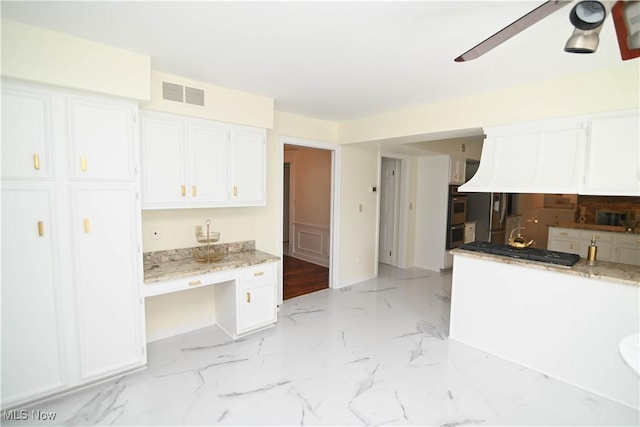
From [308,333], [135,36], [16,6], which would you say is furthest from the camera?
[308,333]

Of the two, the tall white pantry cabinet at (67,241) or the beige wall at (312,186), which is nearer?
the tall white pantry cabinet at (67,241)

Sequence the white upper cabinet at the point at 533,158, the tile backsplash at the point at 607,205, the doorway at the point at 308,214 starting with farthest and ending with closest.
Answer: the doorway at the point at 308,214 → the tile backsplash at the point at 607,205 → the white upper cabinet at the point at 533,158

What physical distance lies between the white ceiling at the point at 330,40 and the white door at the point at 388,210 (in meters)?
3.07

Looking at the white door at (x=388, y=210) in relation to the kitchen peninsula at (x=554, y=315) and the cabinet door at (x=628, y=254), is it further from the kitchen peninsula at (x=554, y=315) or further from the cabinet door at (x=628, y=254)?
the cabinet door at (x=628, y=254)

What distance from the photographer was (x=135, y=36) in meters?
2.17

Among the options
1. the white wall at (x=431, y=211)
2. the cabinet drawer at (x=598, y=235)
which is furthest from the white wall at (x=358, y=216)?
the cabinet drawer at (x=598, y=235)

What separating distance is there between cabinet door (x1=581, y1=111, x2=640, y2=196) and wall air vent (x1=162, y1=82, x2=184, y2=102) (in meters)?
3.56

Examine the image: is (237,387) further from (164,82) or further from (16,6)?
(16,6)

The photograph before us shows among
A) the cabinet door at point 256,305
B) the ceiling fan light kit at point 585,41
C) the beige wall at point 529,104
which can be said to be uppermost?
the beige wall at point 529,104

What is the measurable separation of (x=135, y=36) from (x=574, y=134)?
3.52 meters

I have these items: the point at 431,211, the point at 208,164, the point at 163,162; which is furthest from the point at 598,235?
the point at 163,162

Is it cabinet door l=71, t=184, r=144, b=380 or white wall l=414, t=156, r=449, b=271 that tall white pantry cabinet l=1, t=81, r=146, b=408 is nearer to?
cabinet door l=71, t=184, r=144, b=380

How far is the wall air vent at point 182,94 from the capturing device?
2.88m

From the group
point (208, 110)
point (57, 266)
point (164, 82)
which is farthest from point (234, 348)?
point (164, 82)
